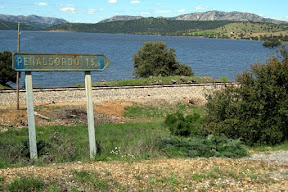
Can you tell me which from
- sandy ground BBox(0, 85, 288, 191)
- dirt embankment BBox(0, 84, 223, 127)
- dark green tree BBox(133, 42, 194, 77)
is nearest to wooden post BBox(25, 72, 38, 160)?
sandy ground BBox(0, 85, 288, 191)

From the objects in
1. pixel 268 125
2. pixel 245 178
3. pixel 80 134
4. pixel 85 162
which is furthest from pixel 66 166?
pixel 268 125

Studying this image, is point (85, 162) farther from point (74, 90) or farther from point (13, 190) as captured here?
point (74, 90)

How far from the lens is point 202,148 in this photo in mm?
11320

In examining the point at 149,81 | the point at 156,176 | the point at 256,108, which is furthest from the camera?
the point at 149,81

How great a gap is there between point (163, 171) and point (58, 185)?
98.8 inches

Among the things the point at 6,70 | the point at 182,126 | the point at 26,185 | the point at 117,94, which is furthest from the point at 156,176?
the point at 6,70

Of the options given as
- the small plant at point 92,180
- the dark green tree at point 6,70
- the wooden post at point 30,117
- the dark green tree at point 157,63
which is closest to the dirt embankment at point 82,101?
the wooden post at point 30,117

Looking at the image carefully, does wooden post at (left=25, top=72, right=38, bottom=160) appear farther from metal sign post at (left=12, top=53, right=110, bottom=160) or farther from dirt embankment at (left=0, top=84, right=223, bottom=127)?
dirt embankment at (left=0, top=84, right=223, bottom=127)

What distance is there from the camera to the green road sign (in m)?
9.70

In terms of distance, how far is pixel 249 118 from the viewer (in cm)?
1550

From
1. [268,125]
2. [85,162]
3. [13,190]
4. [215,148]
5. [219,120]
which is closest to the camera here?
[13,190]

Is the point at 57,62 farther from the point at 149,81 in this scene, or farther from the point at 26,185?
the point at 149,81

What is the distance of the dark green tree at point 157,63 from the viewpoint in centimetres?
4600

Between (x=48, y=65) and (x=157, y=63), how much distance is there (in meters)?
36.7
